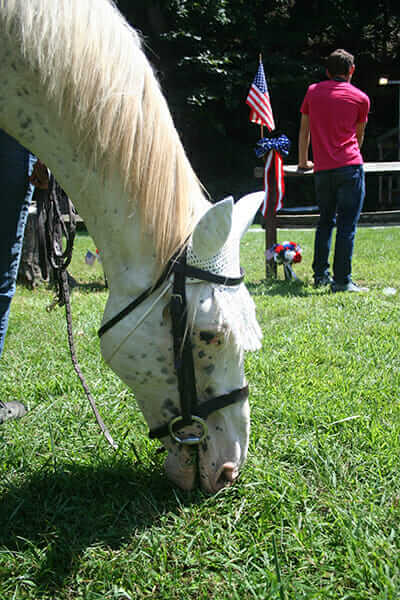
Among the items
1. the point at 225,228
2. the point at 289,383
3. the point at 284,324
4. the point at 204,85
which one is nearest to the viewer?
the point at 225,228

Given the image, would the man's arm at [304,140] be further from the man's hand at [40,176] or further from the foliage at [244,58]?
the foliage at [244,58]

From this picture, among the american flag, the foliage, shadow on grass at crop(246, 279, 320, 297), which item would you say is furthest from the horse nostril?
the foliage

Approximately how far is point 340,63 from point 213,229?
464 cm

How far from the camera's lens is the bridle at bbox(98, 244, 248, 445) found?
53.9 inches

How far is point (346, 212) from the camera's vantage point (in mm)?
5188

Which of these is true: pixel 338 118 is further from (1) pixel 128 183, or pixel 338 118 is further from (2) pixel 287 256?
(1) pixel 128 183

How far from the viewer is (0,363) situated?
10.5 ft

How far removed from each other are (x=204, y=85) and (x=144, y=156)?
1802 centimetres

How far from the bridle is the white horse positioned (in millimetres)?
17

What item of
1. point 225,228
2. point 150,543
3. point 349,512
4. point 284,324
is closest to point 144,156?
point 225,228

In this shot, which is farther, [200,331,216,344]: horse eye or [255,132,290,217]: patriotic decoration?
[255,132,290,217]: patriotic decoration

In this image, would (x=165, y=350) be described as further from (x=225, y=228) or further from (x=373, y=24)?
(x=373, y=24)

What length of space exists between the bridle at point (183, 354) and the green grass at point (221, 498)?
13.3 inches

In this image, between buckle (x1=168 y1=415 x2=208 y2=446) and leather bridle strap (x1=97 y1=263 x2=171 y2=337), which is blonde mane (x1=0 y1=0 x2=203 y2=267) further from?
buckle (x1=168 y1=415 x2=208 y2=446)
